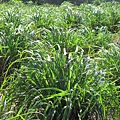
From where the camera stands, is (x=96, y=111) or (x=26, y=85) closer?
(x=96, y=111)

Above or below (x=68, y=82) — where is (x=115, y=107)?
below

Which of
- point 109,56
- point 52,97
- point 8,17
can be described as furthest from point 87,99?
point 8,17

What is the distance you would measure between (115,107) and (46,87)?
561 mm

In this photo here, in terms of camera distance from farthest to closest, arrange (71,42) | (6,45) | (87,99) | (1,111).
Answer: (71,42)
(6,45)
(87,99)
(1,111)

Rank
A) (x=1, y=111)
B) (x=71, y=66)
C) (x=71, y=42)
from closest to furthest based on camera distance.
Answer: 1. (x=1, y=111)
2. (x=71, y=66)
3. (x=71, y=42)

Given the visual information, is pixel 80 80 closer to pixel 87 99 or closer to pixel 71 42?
pixel 87 99

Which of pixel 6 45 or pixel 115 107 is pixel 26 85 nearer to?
pixel 115 107

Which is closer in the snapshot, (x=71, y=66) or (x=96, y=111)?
(x=96, y=111)

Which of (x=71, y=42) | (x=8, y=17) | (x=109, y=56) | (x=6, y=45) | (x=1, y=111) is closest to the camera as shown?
(x=1, y=111)

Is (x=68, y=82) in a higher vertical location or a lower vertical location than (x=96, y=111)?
higher

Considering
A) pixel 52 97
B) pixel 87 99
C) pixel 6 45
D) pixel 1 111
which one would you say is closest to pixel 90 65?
pixel 87 99

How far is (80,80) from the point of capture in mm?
2527

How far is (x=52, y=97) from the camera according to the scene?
231 cm

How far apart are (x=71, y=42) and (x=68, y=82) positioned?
1418mm
